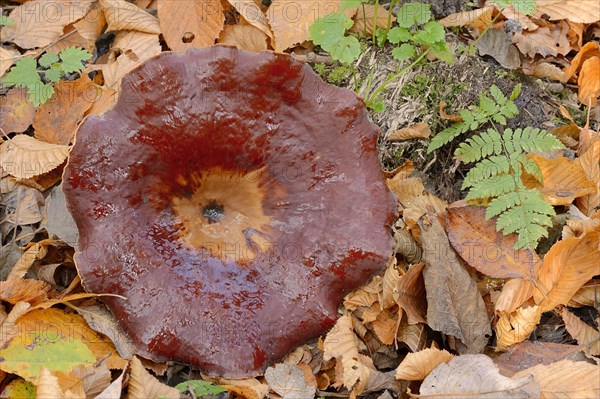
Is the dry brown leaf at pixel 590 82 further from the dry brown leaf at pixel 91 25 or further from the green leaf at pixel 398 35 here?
the dry brown leaf at pixel 91 25

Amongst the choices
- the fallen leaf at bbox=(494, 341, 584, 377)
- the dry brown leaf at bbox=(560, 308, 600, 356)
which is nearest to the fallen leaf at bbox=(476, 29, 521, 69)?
the dry brown leaf at bbox=(560, 308, 600, 356)

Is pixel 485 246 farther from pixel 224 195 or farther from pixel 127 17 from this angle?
pixel 127 17

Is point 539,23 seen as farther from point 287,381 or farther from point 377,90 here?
point 287,381

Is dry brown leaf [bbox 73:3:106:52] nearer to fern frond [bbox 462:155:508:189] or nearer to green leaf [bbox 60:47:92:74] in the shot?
green leaf [bbox 60:47:92:74]

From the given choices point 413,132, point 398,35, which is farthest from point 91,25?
point 413,132

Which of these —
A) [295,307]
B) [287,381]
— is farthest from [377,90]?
[287,381]
